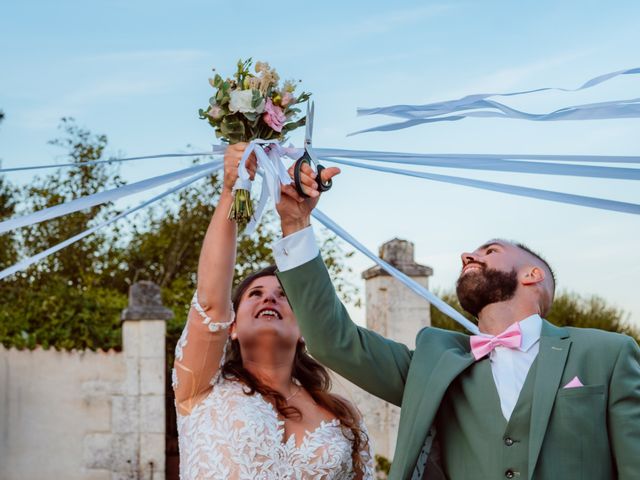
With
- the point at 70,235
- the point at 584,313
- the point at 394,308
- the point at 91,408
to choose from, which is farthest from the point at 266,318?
the point at 70,235

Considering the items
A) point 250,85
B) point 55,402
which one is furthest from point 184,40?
point 55,402

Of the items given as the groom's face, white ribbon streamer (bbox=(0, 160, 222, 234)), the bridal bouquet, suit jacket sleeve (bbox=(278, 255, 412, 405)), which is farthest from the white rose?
the groom's face

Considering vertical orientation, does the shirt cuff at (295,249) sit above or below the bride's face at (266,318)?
above

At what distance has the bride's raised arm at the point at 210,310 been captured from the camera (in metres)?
2.94

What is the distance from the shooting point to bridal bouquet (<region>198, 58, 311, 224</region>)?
2.93 meters

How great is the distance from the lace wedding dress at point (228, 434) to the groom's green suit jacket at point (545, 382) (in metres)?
0.40

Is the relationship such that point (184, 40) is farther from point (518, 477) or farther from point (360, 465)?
point (518, 477)

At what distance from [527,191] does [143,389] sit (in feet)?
18.9

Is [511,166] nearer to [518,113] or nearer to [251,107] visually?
[518,113]

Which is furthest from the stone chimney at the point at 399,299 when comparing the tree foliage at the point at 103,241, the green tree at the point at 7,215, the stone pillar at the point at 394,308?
the green tree at the point at 7,215

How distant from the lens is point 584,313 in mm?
10750

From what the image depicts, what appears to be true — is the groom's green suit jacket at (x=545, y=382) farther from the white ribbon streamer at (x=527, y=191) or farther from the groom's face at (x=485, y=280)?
the white ribbon streamer at (x=527, y=191)

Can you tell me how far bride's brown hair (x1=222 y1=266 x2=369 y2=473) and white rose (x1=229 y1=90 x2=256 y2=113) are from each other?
2.34 feet

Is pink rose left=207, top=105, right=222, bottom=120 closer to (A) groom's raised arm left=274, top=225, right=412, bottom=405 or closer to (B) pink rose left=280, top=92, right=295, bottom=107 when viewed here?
(B) pink rose left=280, top=92, right=295, bottom=107
